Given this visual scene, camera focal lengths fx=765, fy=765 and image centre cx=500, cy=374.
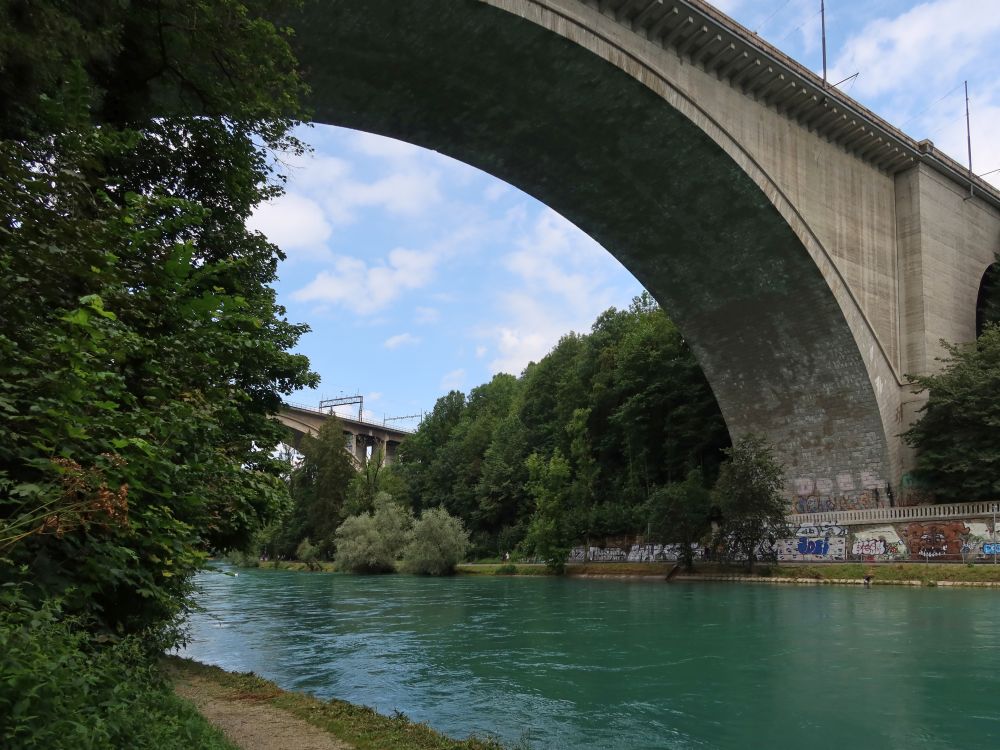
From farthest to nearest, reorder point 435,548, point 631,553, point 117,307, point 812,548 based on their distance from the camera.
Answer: point 435,548 < point 631,553 < point 812,548 < point 117,307

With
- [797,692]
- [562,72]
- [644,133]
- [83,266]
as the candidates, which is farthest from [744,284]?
[83,266]

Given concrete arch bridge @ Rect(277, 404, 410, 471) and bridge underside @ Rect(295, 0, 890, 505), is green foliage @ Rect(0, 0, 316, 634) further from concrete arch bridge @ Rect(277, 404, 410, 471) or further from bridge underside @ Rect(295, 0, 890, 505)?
concrete arch bridge @ Rect(277, 404, 410, 471)

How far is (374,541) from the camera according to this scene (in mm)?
40812

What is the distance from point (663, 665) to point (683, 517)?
18777mm

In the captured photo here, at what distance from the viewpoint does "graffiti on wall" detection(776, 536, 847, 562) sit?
25.3 m

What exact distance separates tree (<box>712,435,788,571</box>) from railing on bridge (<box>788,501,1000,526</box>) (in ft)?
3.17

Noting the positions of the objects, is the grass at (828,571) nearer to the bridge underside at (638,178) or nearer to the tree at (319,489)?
the bridge underside at (638,178)

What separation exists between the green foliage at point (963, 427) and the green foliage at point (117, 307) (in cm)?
2282

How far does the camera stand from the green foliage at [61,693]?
8.32 ft

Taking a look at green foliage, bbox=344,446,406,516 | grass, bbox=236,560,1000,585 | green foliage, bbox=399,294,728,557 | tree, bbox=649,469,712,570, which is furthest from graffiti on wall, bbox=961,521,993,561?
green foliage, bbox=344,446,406,516

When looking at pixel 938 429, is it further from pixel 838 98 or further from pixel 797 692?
pixel 797 692

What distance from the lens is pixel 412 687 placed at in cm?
930

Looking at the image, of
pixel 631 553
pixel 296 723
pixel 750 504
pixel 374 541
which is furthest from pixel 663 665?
pixel 374 541

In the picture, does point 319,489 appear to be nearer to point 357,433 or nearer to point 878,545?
point 357,433
